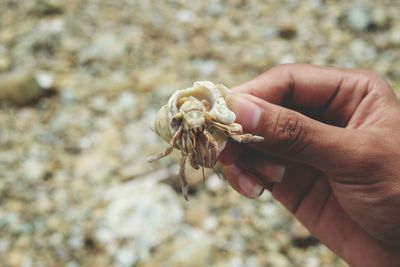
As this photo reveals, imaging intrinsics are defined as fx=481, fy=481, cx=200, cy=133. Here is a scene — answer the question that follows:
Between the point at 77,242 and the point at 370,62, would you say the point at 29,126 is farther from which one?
the point at 370,62

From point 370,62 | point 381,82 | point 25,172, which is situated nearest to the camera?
point 381,82

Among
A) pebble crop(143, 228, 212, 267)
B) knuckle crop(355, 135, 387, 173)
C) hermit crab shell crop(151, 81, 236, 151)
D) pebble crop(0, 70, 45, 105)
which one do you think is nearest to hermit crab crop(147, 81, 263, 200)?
hermit crab shell crop(151, 81, 236, 151)

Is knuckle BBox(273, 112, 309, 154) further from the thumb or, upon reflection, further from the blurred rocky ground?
the blurred rocky ground

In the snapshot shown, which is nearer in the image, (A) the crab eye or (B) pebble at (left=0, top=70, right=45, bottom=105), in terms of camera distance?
(A) the crab eye

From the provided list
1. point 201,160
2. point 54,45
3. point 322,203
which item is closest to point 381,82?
point 322,203

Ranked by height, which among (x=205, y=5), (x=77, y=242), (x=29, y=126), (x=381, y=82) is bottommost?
(x=77, y=242)

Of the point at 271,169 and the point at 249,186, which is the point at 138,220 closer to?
the point at 249,186

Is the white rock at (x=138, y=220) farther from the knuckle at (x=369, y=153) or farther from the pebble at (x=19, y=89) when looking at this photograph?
the knuckle at (x=369, y=153)
